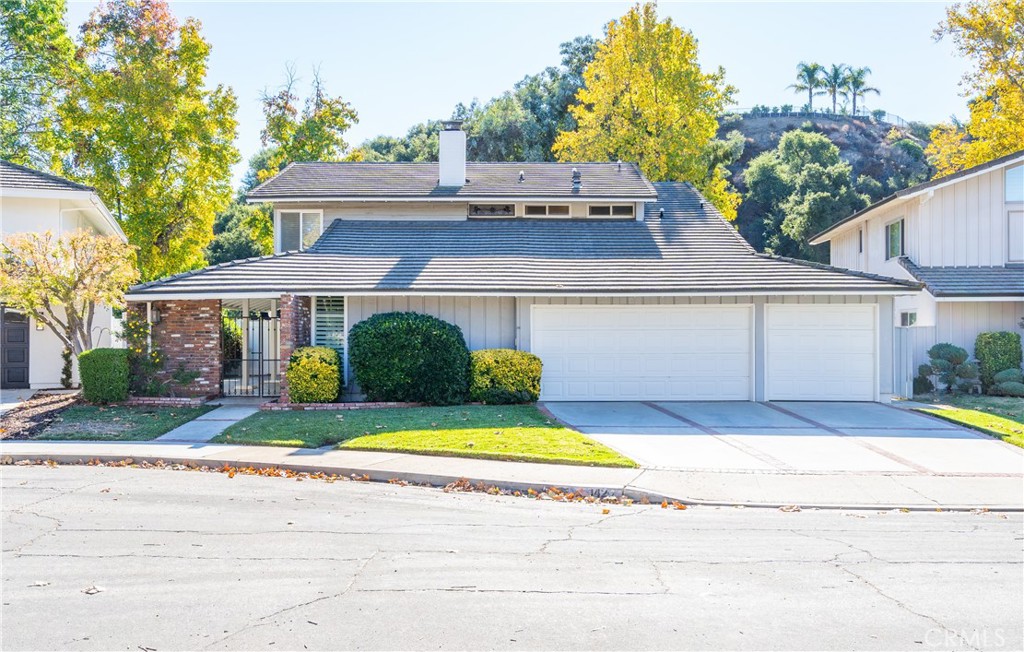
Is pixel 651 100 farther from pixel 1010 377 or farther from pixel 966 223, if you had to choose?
pixel 1010 377

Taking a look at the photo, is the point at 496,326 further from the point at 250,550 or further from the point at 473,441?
the point at 250,550

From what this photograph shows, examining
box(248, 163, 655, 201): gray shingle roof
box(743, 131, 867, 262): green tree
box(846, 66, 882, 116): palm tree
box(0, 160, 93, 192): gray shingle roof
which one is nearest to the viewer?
box(0, 160, 93, 192): gray shingle roof

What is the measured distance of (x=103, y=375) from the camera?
1552cm

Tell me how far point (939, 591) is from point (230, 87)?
28614 mm

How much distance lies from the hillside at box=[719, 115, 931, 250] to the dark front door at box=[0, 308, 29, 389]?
45.1m

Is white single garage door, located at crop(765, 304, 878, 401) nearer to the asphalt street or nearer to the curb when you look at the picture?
the curb

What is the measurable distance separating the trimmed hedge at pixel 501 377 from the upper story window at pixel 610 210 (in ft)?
24.4

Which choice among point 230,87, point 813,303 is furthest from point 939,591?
point 230,87

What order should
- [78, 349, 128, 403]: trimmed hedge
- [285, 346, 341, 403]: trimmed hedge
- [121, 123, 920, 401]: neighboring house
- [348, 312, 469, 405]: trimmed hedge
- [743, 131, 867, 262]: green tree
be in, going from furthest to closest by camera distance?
[743, 131, 867, 262]: green tree
[121, 123, 920, 401]: neighboring house
[348, 312, 469, 405]: trimmed hedge
[285, 346, 341, 403]: trimmed hedge
[78, 349, 128, 403]: trimmed hedge

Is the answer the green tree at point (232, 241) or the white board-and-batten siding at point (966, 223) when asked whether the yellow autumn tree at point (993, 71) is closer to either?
the white board-and-batten siding at point (966, 223)

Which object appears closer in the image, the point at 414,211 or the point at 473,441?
the point at 473,441

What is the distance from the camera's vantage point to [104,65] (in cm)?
2791

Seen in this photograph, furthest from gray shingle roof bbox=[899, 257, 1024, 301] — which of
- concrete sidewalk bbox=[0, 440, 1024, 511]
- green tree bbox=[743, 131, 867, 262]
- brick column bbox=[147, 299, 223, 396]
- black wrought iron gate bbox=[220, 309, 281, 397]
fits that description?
green tree bbox=[743, 131, 867, 262]

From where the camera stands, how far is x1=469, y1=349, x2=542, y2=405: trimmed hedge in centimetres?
1608
